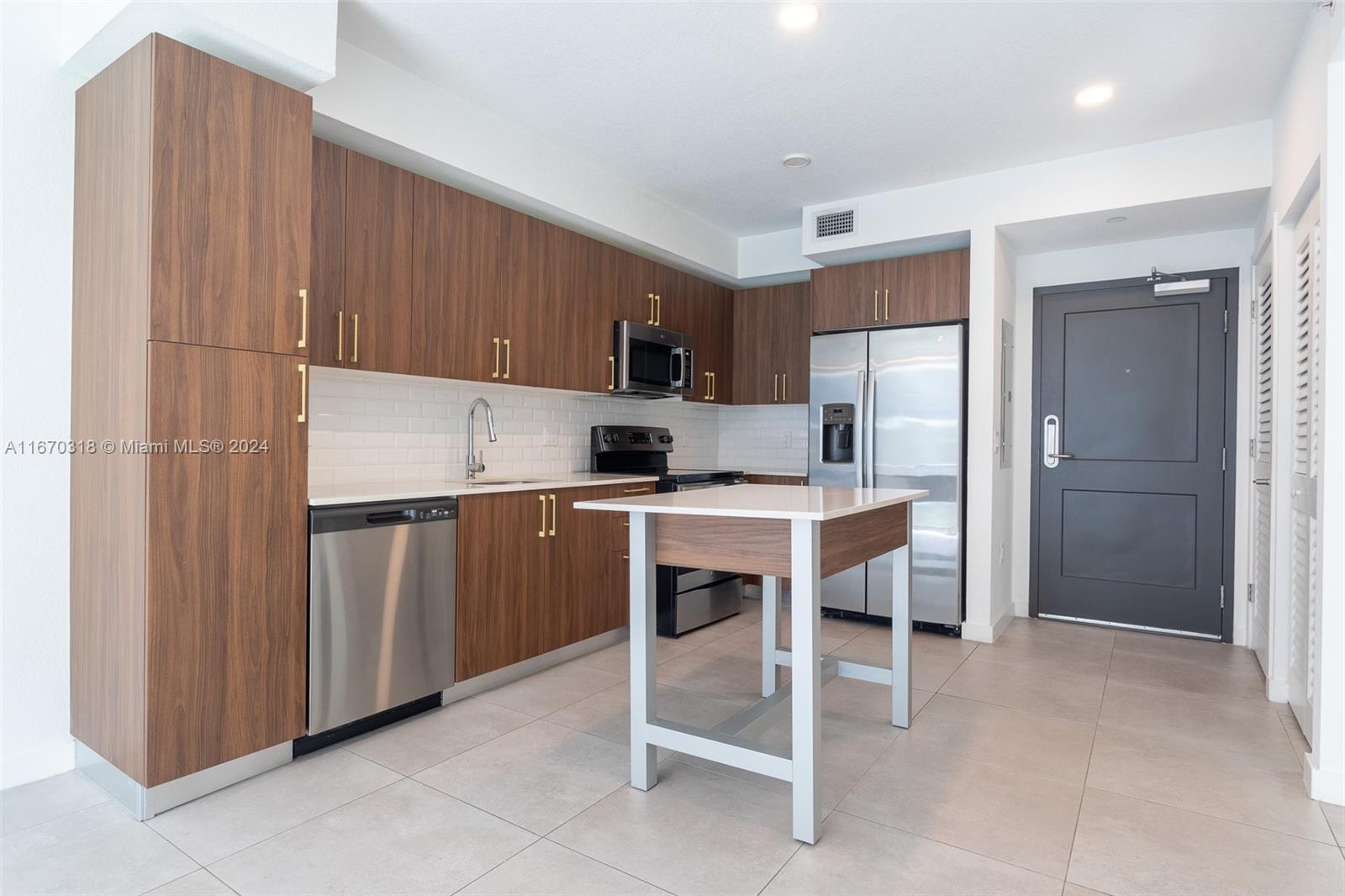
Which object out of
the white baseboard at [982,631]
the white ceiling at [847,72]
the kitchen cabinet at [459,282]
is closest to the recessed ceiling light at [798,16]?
the white ceiling at [847,72]

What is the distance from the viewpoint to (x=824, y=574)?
2.26 m

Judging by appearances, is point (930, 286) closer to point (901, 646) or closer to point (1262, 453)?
point (1262, 453)

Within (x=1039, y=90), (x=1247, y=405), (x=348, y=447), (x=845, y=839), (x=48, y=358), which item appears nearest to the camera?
(x=845, y=839)

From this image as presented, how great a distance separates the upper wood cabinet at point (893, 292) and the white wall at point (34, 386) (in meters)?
3.81

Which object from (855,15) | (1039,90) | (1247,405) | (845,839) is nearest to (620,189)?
(855,15)

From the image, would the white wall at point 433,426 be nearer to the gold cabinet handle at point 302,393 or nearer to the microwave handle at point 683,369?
the microwave handle at point 683,369

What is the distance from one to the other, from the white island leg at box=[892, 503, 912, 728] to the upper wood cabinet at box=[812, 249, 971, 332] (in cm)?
199

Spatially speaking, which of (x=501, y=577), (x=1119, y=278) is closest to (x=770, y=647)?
(x=501, y=577)

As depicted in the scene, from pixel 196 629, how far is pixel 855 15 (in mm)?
2966

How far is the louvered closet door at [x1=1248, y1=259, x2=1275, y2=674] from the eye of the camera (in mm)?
3348

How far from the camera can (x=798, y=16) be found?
257 centimetres

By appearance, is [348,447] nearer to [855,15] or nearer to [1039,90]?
[855,15]

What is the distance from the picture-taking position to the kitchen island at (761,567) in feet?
6.66

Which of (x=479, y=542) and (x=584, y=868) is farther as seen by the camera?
(x=479, y=542)
